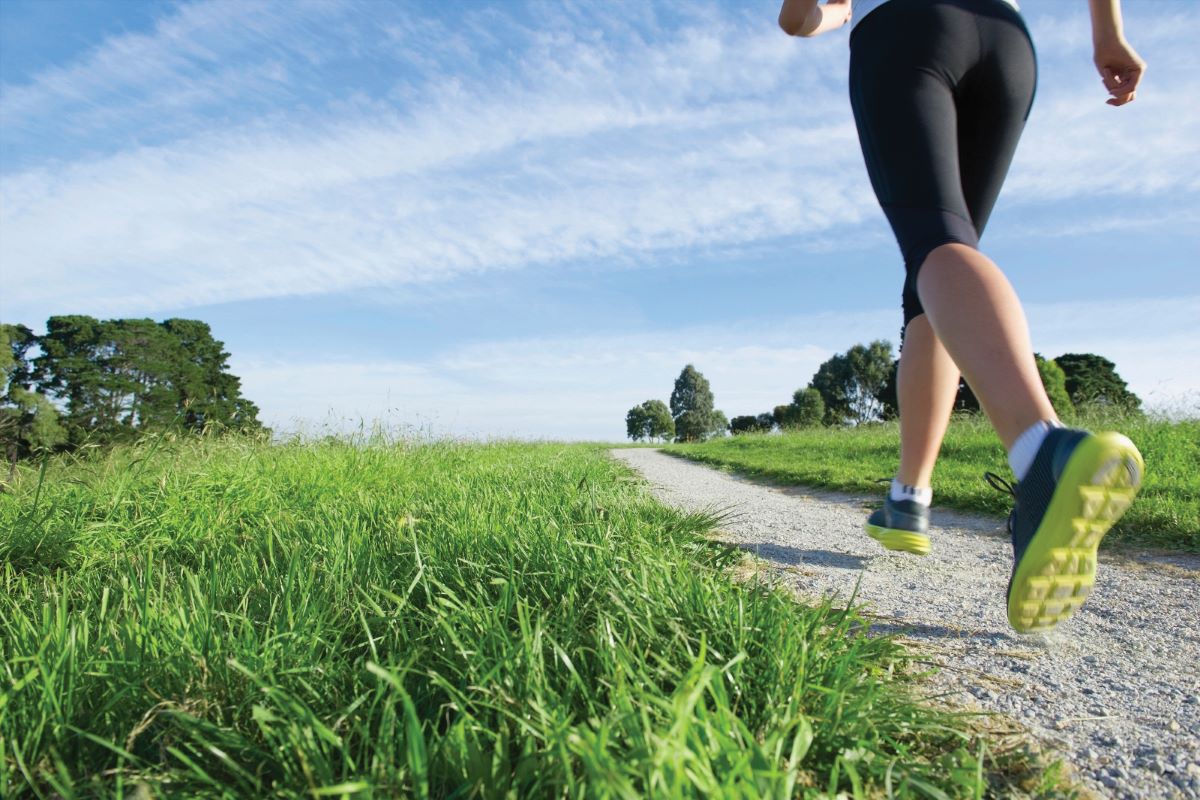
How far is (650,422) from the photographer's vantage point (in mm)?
92125

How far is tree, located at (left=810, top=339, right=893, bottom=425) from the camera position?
64.6m

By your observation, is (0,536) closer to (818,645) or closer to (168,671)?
(168,671)

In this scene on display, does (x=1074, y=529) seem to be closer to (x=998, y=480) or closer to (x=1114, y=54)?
(x=998, y=480)

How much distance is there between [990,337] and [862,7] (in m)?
1.25

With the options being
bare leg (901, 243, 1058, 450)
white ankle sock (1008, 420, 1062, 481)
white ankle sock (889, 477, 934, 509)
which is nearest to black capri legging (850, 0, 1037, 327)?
bare leg (901, 243, 1058, 450)

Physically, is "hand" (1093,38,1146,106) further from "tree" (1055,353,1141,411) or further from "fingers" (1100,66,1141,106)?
"tree" (1055,353,1141,411)

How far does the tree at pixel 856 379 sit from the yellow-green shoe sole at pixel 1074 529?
65219 mm

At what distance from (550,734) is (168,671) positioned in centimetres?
87

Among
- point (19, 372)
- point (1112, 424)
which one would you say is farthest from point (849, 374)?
point (19, 372)

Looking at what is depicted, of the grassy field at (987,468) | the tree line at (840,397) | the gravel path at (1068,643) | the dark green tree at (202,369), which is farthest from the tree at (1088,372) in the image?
the dark green tree at (202,369)

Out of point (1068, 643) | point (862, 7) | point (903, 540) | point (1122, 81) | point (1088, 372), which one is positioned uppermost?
point (1088, 372)

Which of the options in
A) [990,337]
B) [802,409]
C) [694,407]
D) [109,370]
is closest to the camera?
[990,337]

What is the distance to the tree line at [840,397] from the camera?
2843 cm

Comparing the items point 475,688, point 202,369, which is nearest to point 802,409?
point 202,369
